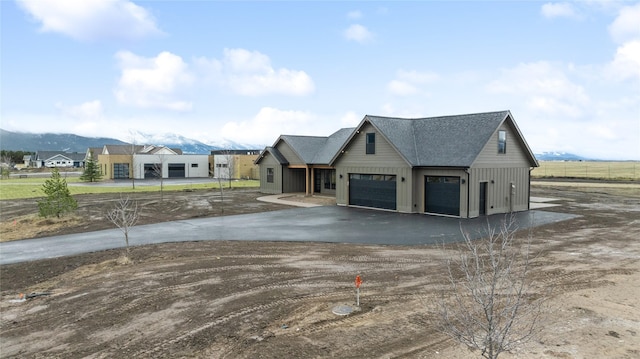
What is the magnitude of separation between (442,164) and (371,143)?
571 centimetres

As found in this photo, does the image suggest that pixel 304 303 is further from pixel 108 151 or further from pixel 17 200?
pixel 108 151

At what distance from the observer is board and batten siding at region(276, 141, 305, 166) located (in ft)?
133

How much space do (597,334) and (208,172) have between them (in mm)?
70424

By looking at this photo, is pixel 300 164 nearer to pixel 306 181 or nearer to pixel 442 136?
pixel 306 181

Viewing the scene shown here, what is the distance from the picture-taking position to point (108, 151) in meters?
78.9

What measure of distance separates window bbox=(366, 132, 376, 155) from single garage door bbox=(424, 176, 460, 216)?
4.41 m

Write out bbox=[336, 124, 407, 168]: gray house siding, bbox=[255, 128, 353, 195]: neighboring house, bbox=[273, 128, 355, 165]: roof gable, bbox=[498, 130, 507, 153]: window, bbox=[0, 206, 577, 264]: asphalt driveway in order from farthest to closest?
bbox=[255, 128, 353, 195]: neighboring house, bbox=[273, 128, 355, 165]: roof gable, bbox=[336, 124, 407, 168]: gray house siding, bbox=[498, 130, 507, 153]: window, bbox=[0, 206, 577, 264]: asphalt driveway

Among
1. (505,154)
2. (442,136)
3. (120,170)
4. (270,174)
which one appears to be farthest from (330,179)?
(120,170)

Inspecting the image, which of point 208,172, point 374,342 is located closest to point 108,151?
point 208,172

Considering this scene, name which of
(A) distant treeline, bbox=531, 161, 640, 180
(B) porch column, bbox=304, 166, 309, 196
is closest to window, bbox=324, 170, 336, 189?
(B) porch column, bbox=304, 166, 309, 196

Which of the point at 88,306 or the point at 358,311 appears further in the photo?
the point at 88,306

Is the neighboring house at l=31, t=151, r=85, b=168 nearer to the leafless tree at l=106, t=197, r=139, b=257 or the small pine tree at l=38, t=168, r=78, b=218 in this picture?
the leafless tree at l=106, t=197, r=139, b=257

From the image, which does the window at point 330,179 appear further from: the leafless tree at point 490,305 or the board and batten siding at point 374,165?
the leafless tree at point 490,305

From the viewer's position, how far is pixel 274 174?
42.6m
